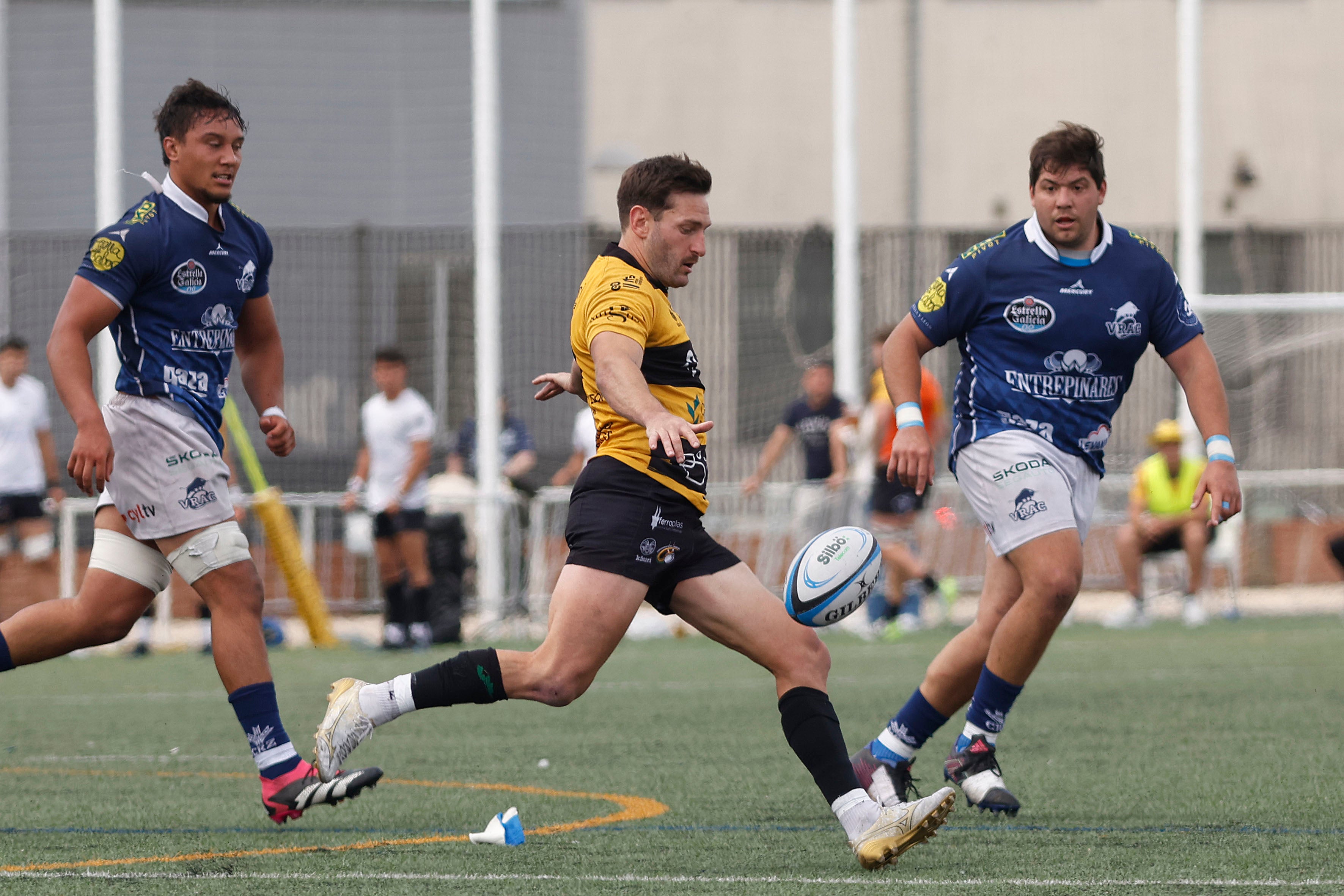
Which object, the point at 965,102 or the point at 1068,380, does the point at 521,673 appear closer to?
the point at 1068,380

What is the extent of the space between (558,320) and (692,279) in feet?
4.85

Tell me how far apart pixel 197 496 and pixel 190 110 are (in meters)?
1.20

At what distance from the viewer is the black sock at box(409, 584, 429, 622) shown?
46.5ft

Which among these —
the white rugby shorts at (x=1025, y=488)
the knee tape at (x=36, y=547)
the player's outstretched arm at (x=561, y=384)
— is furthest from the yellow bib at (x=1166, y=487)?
the player's outstretched arm at (x=561, y=384)

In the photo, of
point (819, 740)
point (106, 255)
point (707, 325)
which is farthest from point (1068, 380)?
point (707, 325)

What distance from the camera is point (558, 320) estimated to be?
1856 cm

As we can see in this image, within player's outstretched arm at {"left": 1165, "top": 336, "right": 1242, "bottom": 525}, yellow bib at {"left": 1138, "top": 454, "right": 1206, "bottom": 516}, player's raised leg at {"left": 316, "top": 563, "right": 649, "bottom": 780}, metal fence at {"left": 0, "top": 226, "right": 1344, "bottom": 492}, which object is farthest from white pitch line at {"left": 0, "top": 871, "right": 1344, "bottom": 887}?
metal fence at {"left": 0, "top": 226, "right": 1344, "bottom": 492}

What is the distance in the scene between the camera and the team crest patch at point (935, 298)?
5926 millimetres

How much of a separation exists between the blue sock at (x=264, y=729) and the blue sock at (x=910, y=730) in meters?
1.88

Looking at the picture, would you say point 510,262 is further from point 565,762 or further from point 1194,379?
point 1194,379

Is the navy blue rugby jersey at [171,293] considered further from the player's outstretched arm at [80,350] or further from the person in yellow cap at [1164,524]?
the person in yellow cap at [1164,524]

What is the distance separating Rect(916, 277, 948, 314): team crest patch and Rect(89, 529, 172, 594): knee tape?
8.54 feet

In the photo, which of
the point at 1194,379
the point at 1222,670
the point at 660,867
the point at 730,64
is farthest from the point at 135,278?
the point at 730,64

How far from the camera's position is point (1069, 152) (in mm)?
5719
